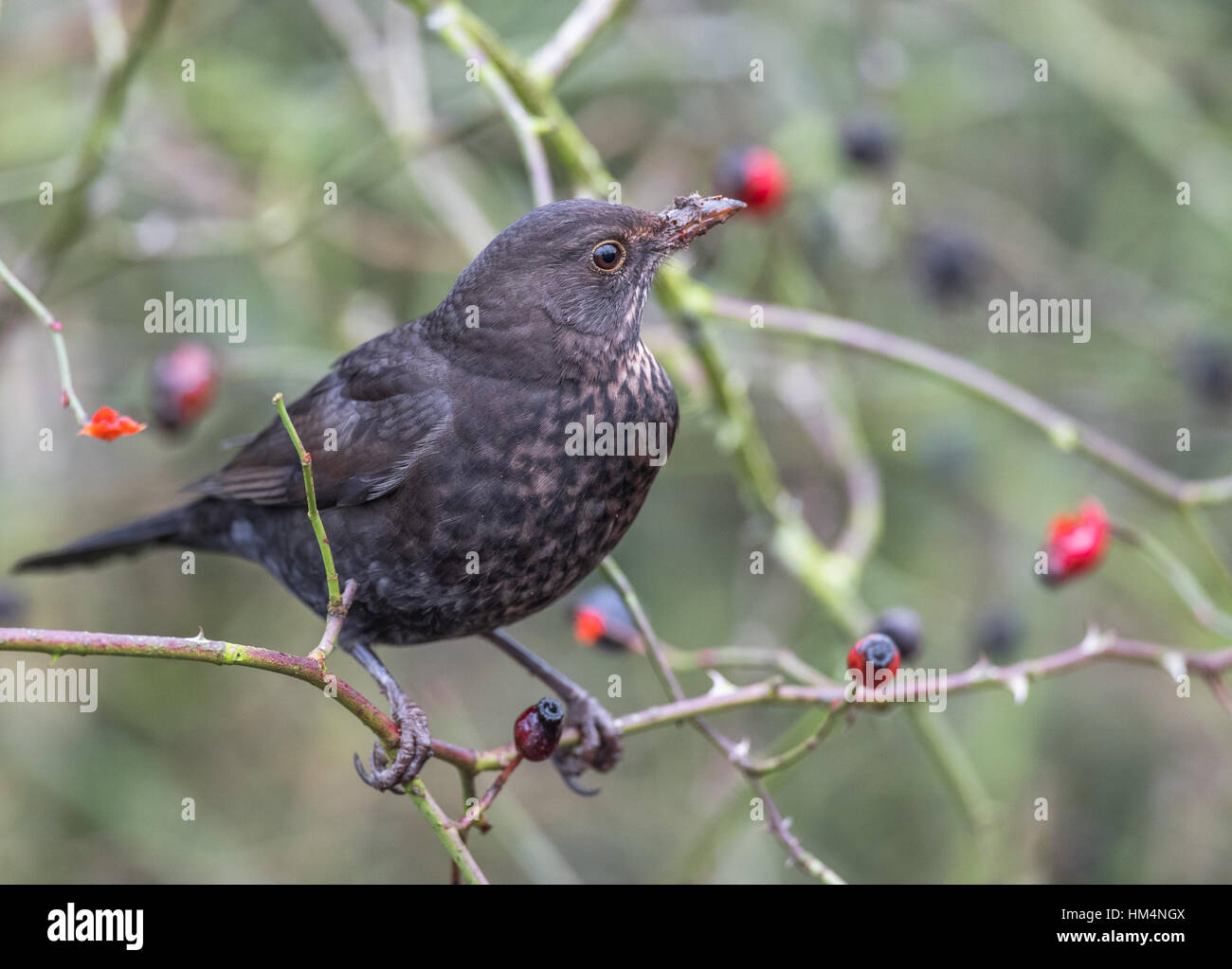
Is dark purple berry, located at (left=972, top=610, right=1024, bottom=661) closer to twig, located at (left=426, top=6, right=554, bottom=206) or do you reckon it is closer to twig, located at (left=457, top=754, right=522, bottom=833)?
twig, located at (left=426, top=6, right=554, bottom=206)

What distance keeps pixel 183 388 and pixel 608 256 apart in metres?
1.93

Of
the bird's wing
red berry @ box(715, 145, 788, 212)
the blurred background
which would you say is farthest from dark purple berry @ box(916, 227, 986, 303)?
the bird's wing

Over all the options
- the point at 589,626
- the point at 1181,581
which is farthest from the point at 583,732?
the point at 1181,581

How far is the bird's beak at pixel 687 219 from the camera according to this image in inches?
121

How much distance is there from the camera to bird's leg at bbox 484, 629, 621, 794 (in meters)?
3.67

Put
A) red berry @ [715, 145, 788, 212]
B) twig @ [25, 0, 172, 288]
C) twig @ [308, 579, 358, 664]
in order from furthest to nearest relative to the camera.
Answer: red berry @ [715, 145, 788, 212] < twig @ [25, 0, 172, 288] < twig @ [308, 579, 358, 664]

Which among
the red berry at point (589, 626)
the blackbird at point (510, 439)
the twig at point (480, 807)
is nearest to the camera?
the twig at point (480, 807)

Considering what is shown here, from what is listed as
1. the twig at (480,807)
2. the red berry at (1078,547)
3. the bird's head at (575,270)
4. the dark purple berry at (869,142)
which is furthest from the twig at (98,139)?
the red berry at (1078,547)

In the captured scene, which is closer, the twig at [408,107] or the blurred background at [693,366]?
the twig at [408,107]

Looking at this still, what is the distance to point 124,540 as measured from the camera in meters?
3.97

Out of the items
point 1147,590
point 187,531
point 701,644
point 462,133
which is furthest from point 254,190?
point 1147,590

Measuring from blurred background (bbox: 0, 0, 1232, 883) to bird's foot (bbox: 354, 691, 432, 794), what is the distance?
5.94ft

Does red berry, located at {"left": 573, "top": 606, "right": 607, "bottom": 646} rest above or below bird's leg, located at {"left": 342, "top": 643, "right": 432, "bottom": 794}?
above

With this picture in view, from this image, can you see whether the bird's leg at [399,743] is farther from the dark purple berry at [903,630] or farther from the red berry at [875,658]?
the dark purple berry at [903,630]
